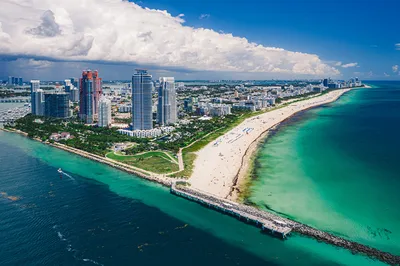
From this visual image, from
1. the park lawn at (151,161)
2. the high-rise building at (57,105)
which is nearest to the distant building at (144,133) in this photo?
the park lawn at (151,161)

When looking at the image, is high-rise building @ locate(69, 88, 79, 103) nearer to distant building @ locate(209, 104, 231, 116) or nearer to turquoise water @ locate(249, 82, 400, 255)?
distant building @ locate(209, 104, 231, 116)

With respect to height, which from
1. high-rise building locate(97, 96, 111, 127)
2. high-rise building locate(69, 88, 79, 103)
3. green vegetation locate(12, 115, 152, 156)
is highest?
high-rise building locate(69, 88, 79, 103)

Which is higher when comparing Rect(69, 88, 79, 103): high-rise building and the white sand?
Rect(69, 88, 79, 103): high-rise building

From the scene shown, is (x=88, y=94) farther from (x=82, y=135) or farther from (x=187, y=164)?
(x=187, y=164)

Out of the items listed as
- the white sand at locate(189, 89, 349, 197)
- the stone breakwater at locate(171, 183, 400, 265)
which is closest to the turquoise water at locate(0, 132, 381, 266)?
the stone breakwater at locate(171, 183, 400, 265)

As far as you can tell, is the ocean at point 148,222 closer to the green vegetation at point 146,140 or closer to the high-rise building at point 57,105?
the green vegetation at point 146,140
